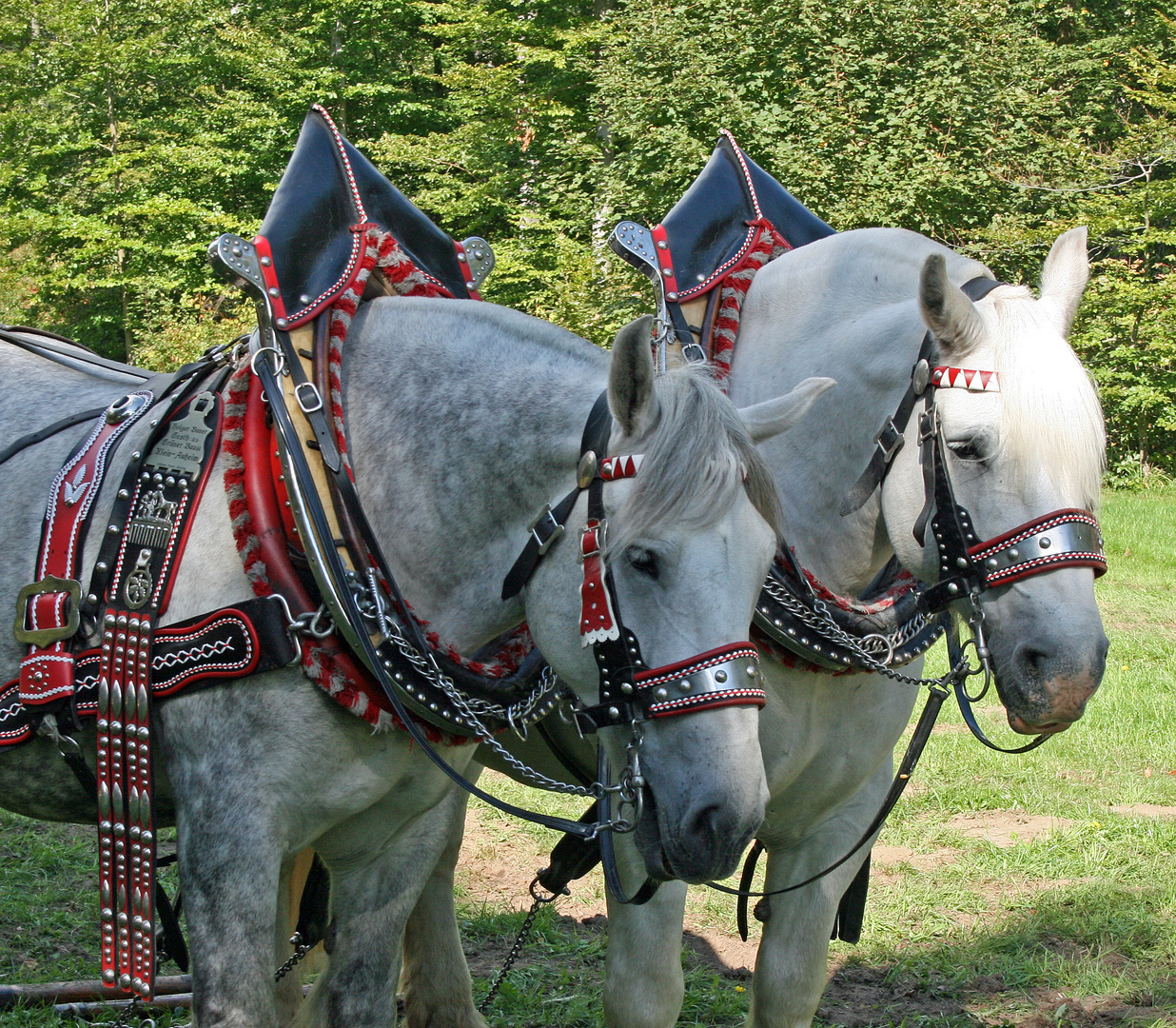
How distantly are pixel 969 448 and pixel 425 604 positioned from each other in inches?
40.0

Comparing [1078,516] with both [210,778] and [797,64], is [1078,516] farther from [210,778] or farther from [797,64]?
[797,64]

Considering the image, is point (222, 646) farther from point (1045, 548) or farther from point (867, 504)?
point (1045, 548)

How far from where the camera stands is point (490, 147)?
16.8 m

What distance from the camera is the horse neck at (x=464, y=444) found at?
1918 mm

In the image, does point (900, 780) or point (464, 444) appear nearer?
point (464, 444)

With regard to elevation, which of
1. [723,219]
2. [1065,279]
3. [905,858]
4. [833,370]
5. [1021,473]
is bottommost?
[905,858]

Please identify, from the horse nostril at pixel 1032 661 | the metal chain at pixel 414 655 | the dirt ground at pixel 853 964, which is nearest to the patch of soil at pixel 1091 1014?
the dirt ground at pixel 853 964

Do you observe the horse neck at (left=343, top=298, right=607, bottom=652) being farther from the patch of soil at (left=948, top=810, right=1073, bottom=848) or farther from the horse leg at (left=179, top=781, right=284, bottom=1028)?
the patch of soil at (left=948, top=810, right=1073, bottom=848)

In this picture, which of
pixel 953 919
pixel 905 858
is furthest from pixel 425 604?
pixel 905 858

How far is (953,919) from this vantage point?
377 cm

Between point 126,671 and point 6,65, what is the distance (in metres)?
17.9

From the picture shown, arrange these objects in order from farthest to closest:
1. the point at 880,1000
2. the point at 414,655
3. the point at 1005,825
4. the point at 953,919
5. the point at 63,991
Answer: the point at 1005,825 < the point at 953,919 < the point at 880,1000 < the point at 63,991 < the point at 414,655

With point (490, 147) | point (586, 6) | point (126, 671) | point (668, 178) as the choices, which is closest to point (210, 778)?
point (126, 671)

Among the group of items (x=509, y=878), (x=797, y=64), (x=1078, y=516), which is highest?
(x=797, y=64)
